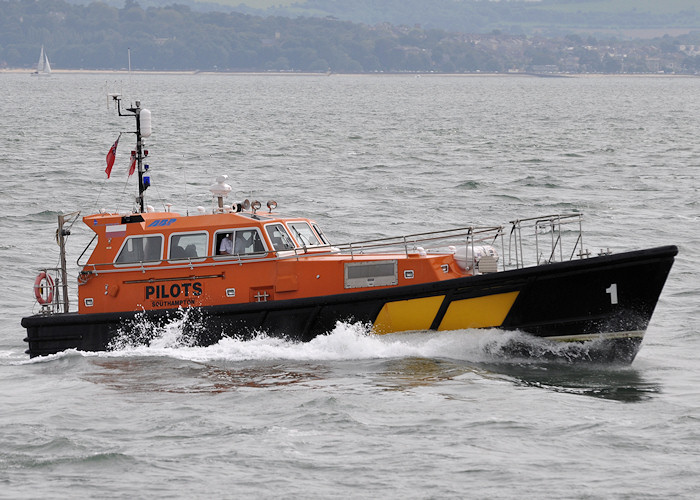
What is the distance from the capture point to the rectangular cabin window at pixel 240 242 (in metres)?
15.6

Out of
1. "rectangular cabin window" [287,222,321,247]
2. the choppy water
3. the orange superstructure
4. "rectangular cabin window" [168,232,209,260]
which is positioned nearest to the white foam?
the choppy water

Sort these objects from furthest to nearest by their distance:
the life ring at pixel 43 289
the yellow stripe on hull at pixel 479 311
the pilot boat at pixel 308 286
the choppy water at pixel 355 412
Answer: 1. the life ring at pixel 43 289
2. the yellow stripe on hull at pixel 479 311
3. the pilot boat at pixel 308 286
4. the choppy water at pixel 355 412

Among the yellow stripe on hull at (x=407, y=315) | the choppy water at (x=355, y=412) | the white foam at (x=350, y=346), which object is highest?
the yellow stripe on hull at (x=407, y=315)

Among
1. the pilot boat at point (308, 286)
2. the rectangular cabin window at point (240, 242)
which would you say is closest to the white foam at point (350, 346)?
the pilot boat at point (308, 286)

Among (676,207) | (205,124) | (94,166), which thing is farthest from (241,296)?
(205,124)

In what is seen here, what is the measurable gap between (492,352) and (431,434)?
3192 mm

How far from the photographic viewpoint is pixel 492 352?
594 inches

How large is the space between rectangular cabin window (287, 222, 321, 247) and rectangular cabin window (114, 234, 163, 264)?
192 centimetres

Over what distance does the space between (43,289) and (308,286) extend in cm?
415

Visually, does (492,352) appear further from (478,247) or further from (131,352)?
(131,352)

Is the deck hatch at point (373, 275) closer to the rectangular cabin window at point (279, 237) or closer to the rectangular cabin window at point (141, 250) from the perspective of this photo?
the rectangular cabin window at point (279, 237)

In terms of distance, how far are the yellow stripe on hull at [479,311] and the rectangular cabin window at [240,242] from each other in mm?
2868

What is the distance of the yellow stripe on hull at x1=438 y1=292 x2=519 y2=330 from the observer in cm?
1491

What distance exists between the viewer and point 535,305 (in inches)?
585
